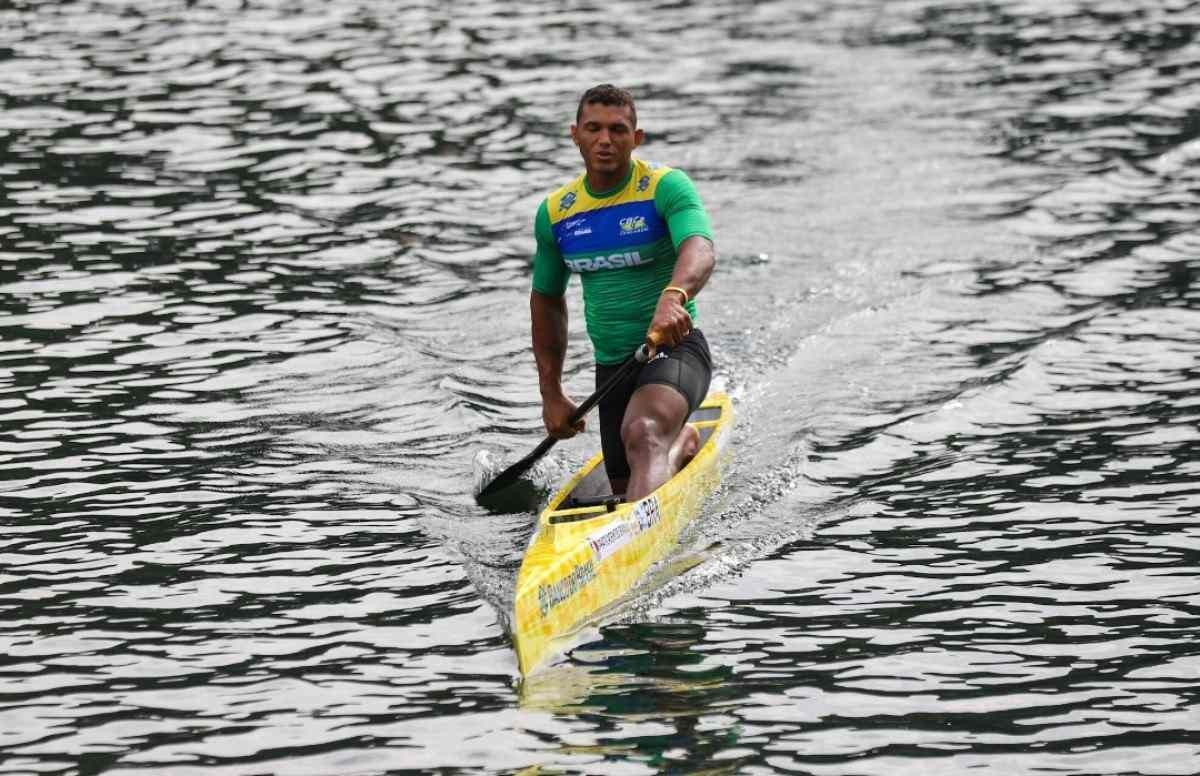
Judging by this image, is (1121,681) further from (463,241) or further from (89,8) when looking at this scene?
(89,8)

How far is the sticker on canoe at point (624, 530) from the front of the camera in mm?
9953

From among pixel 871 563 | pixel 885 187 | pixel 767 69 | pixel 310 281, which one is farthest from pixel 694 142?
pixel 871 563

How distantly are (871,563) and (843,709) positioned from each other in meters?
2.24

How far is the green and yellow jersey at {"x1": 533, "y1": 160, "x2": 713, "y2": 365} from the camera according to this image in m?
11.2

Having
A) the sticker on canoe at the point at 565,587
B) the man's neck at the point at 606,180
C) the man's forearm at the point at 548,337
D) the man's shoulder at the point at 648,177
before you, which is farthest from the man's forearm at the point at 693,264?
the sticker on canoe at the point at 565,587

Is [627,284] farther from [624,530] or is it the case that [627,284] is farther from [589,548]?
[589,548]

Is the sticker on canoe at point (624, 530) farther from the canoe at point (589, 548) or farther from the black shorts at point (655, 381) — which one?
the black shorts at point (655, 381)

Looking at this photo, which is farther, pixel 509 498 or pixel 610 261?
pixel 509 498

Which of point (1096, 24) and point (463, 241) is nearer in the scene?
point (463, 241)

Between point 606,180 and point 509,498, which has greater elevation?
point 606,180

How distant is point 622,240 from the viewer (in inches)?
445

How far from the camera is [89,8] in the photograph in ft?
107

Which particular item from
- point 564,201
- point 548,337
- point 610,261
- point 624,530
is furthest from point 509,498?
point 564,201

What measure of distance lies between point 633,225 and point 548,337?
1066mm
